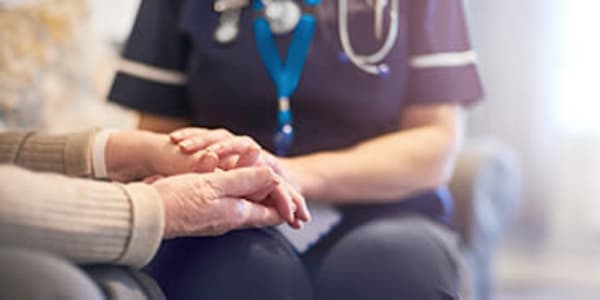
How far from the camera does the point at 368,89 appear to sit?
37.0 inches

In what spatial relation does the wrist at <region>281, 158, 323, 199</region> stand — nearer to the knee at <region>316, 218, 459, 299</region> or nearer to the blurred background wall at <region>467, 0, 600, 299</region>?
the knee at <region>316, 218, 459, 299</region>

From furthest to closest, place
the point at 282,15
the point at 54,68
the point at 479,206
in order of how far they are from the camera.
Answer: the point at 54,68 < the point at 479,206 < the point at 282,15

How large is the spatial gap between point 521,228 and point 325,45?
134cm

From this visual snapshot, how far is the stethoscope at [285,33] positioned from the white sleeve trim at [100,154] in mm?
215

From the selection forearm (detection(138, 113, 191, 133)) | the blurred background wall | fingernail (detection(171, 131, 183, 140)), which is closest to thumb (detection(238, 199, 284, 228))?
fingernail (detection(171, 131, 183, 140))

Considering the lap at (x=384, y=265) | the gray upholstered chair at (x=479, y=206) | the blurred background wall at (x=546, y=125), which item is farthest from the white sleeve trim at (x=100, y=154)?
the blurred background wall at (x=546, y=125)

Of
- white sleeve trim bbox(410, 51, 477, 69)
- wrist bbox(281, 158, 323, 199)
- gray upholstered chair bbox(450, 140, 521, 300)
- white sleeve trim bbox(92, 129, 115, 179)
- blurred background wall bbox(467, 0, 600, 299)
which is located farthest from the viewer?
blurred background wall bbox(467, 0, 600, 299)

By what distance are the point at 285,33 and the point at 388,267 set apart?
287 mm

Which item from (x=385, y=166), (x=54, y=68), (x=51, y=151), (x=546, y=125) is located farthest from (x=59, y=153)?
(x=546, y=125)

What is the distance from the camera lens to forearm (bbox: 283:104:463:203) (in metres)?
0.90

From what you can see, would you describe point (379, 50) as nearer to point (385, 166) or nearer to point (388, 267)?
point (385, 166)

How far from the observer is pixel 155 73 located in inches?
39.5

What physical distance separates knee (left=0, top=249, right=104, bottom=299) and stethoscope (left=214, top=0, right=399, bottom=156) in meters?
0.44

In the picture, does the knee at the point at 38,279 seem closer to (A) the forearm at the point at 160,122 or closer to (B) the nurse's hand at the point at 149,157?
(B) the nurse's hand at the point at 149,157
